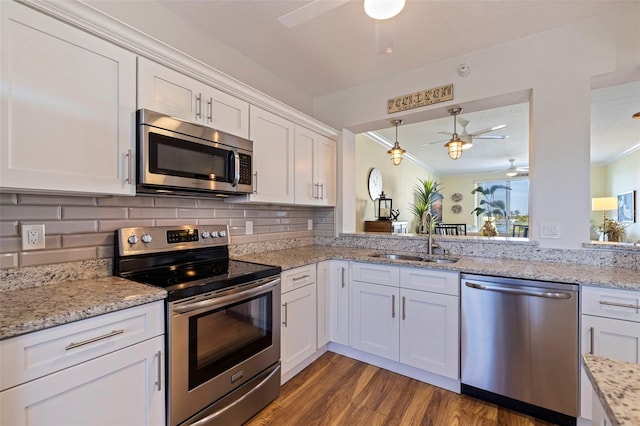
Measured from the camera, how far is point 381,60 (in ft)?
8.12

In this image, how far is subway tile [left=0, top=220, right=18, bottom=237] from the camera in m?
1.25

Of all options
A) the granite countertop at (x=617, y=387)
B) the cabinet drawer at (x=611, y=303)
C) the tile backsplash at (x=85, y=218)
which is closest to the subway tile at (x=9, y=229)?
the tile backsplash at (x=85, y=218)

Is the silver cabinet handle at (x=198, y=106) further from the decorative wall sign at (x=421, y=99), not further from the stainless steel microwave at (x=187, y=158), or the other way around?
the decorative wall sign at (x=421, y=99)

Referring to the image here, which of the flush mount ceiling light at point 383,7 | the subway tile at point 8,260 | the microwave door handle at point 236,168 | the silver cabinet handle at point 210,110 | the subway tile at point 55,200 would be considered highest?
the flush mount ceiling light at point 383,7

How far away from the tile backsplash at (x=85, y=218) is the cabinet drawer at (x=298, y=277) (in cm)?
60

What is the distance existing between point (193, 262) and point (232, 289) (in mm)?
509

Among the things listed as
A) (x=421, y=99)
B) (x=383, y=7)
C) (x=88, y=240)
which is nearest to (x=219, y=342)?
(x=88, y=240)

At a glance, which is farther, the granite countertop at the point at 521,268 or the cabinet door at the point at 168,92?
the granite countertop at the point at 521,268

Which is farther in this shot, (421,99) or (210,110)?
(421,99)

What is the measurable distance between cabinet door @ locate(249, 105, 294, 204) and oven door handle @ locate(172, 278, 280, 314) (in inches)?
26.8

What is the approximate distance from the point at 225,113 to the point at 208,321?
4.21 ft

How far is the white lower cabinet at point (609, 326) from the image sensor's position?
1483 millimetres

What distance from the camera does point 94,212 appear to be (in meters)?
1.52

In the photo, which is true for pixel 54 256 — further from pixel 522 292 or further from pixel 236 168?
pixel 522 292
